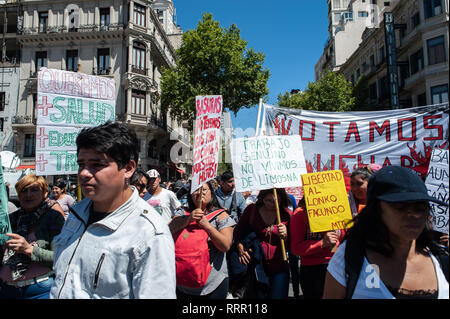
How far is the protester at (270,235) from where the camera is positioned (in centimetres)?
317

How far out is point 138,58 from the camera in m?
28.0

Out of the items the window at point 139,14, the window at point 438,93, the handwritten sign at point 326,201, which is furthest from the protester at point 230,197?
the window at point 139,14

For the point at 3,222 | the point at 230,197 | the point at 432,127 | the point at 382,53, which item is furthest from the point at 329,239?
the point at 382,53

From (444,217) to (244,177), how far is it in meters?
2.01

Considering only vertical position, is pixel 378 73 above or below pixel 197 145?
above

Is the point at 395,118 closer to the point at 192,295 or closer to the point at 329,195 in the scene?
the point at 329,195

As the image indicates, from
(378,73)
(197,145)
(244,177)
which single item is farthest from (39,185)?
(378,73)

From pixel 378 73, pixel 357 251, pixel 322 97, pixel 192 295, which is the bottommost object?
pixel 192 295

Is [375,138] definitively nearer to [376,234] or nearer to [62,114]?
[376,234]

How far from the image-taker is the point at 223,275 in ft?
9.56

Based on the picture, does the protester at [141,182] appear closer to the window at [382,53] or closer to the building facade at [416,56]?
the building facade at [416,56]

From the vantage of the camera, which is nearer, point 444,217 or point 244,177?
point 444,217

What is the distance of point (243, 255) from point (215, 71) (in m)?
24.8

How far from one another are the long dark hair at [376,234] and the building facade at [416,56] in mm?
22873
